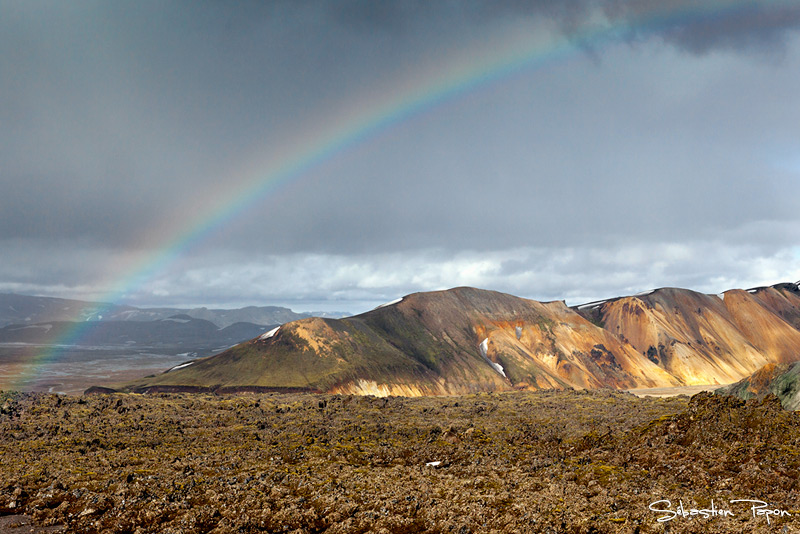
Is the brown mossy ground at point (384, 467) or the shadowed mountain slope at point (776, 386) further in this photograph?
the shadowed mountain slope at point (776, 386)

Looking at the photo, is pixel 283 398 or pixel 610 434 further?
pixel 283 398

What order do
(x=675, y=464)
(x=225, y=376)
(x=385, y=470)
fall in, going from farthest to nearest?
(x=225, y=376)
(x=385, y=470)
(x=675, y=464)

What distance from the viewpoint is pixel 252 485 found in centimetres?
2358

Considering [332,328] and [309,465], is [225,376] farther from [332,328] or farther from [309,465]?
[309,465]

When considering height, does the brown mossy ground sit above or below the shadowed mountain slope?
below

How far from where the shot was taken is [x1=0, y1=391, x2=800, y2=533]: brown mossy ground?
62.3 feet

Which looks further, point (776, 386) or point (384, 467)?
point (776, 386)

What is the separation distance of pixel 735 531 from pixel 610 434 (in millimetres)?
20662

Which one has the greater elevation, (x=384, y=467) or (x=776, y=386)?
(x=776, y=386)

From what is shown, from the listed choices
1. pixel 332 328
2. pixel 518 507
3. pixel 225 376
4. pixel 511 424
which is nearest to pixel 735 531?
pixel 518 507

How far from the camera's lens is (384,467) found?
102 feet

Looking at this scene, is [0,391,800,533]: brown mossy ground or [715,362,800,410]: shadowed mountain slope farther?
[715,362,800,410]: shadowed mountain slope

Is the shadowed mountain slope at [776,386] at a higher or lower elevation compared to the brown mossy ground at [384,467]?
higher

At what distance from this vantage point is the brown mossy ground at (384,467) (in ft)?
62.3
